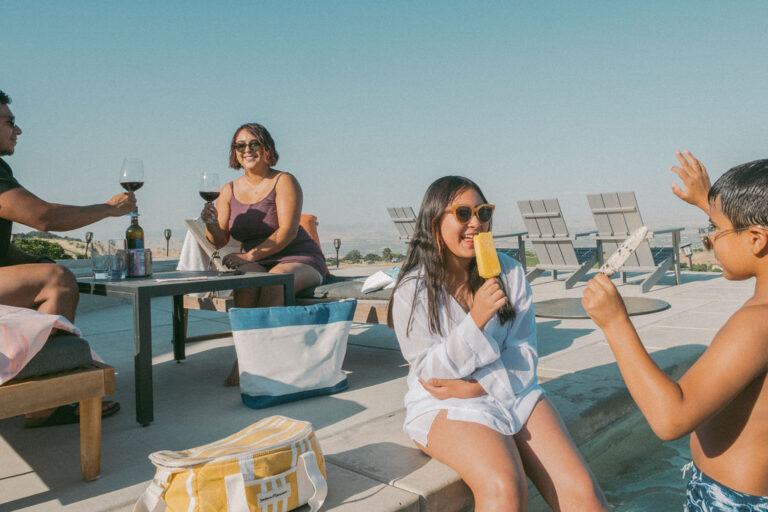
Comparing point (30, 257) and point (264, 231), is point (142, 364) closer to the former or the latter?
point (30, 257)

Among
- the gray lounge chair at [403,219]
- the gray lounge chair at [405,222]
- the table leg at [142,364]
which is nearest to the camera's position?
the table leg at [142,364]

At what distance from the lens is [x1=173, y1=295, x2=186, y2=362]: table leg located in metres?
4.34

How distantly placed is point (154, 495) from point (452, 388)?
3.42ft

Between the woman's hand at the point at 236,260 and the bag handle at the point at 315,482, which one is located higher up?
the woman's hand at the point at 236,260

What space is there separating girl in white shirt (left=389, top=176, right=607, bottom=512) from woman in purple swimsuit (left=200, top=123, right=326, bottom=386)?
188cm

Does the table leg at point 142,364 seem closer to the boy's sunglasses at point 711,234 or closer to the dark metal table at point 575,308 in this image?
the boy's sunglasses at point 711,234

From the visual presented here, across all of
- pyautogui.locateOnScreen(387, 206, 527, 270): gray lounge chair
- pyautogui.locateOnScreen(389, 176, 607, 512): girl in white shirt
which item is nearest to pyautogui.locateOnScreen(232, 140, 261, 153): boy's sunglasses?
pyautogui.locateOnScreen(389, 176, 607, 512): girl in white shirt

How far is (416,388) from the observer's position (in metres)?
2.22

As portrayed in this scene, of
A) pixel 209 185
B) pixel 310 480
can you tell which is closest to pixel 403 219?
pixel 209 185

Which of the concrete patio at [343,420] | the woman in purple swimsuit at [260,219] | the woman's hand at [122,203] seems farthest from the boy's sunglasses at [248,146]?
the concrete patio at [343,420]

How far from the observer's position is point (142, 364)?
9.33ft

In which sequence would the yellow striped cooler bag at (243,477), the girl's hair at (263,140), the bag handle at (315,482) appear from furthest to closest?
the girl's hair at (263,140) < the bag handle at (315,482) < the yellow striped cooler bag at (243,477)

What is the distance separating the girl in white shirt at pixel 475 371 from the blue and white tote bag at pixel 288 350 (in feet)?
3.45

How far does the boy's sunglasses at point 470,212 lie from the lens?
216cm
